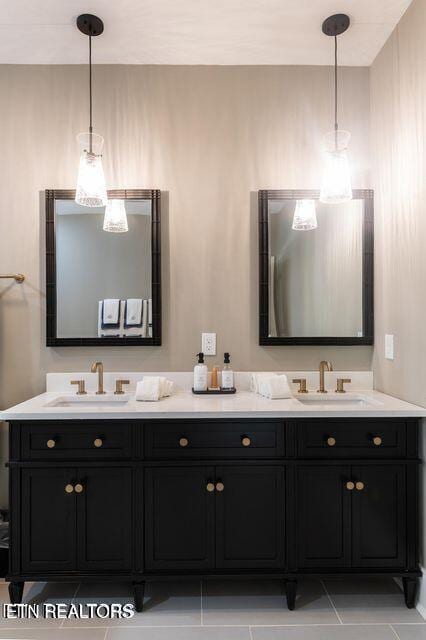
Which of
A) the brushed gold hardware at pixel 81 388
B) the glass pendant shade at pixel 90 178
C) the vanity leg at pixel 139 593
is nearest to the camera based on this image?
the vanity leg at pixel 139 593

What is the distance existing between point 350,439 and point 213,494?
0.66 meters

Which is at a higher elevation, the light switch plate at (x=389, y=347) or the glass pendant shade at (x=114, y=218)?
the glass pendant shade at (x=114, y=218)

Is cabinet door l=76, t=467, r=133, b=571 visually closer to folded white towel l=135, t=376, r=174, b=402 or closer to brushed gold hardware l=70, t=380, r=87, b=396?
folded white towel l=135, t=376, r=174, b=402

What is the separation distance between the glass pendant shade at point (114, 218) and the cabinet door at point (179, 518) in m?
1.32

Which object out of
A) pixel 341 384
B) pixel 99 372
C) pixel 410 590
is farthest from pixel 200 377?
pixel 410 590

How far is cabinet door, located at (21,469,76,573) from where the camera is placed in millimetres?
1883

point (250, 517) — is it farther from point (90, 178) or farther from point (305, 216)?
point (90, 178)

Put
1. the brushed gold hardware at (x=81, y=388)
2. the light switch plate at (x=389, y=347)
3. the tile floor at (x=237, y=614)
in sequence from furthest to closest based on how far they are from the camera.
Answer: the brushed gold hardware at (x=81, y=388)
the light switch plate at (x=389, y=347)
the tile floor at (x=237, y=614)

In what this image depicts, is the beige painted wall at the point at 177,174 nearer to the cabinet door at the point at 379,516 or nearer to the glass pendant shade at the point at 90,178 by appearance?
the glass pendant shade at the point at 90,178

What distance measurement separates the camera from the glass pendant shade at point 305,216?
243cm

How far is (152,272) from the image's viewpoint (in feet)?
7.98

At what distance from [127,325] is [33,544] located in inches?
45.5

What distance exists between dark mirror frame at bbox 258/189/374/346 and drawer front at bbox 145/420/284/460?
660mm

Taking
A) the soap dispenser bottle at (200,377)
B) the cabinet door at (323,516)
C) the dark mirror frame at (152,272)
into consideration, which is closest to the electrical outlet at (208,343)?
the soap dispenser bottle at (200,377)
